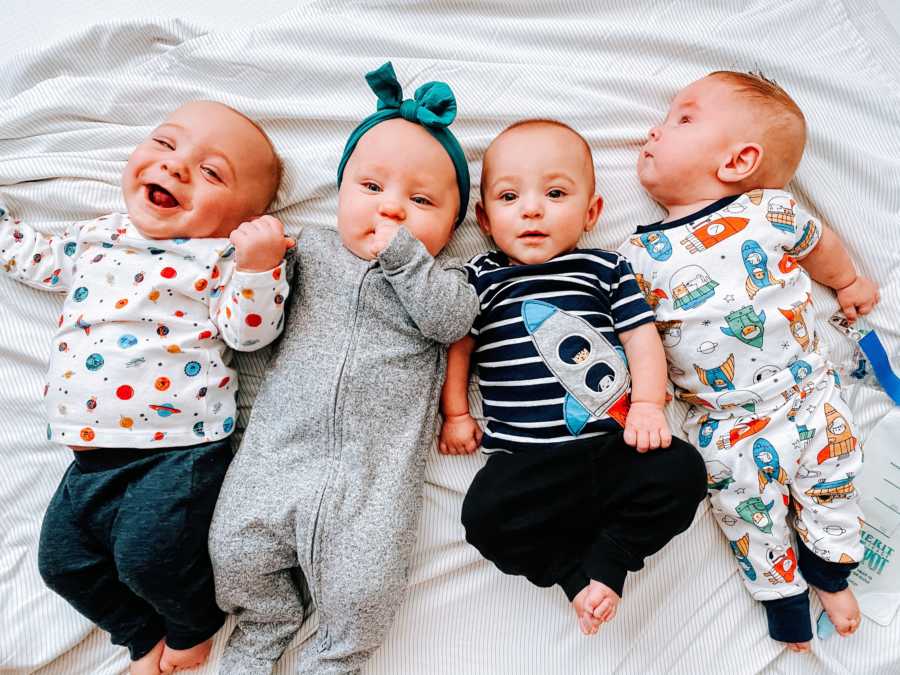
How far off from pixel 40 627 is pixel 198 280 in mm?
736

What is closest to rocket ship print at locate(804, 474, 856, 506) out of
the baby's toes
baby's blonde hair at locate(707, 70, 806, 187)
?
the baby's toes

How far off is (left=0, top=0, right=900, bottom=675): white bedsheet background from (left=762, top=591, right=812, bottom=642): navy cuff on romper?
48 mm

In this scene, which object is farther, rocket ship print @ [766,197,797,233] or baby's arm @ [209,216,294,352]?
rocket ship print @ [766,197,797,233]

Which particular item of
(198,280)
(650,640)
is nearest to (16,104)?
(198,280)

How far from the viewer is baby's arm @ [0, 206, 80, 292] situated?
123cm

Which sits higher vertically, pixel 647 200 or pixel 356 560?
pixel 647 200

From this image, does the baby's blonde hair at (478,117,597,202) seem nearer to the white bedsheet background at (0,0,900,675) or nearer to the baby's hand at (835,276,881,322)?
the white bedsheet background at (0,0,900,675)

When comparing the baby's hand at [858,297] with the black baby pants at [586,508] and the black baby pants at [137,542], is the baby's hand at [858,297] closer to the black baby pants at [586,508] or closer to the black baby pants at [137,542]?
the black baby pants at [586,508]

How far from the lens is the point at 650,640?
1244 mm

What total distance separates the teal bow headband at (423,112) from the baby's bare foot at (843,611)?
1.07m

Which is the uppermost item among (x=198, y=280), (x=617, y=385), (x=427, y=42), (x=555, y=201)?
(x=427, y=42)

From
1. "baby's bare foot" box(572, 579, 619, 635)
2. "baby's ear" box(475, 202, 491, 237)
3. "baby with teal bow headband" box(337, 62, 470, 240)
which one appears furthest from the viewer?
"baby's ear" box(475, 202, 491, 237)

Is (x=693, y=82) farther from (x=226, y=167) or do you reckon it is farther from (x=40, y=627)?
(x=40, y=627)

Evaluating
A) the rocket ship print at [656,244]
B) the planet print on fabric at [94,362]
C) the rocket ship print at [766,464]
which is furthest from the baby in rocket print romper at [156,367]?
the rocket ship print at [766,464]
